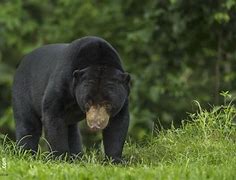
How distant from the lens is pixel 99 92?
855 cm

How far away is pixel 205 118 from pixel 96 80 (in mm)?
1063

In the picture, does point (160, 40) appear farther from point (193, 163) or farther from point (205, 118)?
point (193, 163)

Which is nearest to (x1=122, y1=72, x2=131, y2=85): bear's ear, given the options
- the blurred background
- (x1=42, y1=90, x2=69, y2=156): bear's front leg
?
(x1=42, y1=90, x2=69, y2=156): bear's front leg

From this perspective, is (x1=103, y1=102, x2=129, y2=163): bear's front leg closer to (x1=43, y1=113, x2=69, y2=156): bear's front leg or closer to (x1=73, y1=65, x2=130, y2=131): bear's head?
(x1=73, y1=65, x2=130, y2=131): bear's head

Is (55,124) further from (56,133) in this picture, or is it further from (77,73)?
(77,73)

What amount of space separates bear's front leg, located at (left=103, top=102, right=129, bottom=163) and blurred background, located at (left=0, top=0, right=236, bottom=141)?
4546 millimetres

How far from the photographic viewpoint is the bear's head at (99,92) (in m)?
8.51

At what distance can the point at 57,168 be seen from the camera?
24.3 feet

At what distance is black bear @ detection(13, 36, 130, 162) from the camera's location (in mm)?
8547

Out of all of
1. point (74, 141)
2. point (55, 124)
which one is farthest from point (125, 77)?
point (74, 141)

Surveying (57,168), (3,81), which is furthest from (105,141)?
(3,81)

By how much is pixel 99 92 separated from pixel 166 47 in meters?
6.88

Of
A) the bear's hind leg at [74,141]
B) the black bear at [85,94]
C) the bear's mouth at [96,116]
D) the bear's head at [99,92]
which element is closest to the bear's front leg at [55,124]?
the black bear at [85,94]

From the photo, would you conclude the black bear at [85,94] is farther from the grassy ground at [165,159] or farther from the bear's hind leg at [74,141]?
the bear's hind leg at [74,141]
